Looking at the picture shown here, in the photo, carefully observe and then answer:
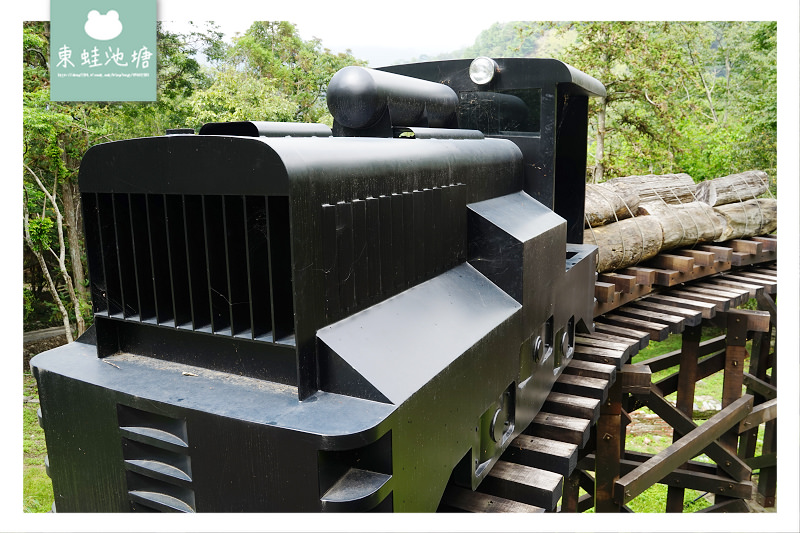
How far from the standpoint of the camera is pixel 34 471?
330 inches

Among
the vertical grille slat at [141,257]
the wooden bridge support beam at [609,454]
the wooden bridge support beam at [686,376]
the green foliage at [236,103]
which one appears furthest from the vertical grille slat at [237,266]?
the green foliage at [236,103]

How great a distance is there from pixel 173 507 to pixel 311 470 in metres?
0.62

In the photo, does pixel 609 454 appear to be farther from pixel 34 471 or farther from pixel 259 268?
pixel 34 471

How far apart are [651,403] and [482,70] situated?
3231mm

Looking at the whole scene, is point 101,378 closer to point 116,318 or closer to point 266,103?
point 116,318

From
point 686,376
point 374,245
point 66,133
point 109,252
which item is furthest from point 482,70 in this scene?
point 66,133

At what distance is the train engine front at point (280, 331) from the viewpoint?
208cm

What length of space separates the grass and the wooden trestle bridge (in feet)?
18.3

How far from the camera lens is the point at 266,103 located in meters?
11.9

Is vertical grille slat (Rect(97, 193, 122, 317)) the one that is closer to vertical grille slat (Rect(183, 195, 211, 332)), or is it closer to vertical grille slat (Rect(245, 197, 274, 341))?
vertical grille slat (Rect(183, 195, 211, 332))

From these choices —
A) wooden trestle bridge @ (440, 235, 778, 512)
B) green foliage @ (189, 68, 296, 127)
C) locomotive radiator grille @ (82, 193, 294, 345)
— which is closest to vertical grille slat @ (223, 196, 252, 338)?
locomotive radiator grille @ (82, 193, 294, 345)

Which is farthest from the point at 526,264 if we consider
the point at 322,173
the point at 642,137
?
the point at 642,137

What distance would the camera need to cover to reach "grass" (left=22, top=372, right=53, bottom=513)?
7.41 meters

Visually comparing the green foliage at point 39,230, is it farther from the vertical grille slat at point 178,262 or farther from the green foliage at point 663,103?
the green foliage at point 663,103
